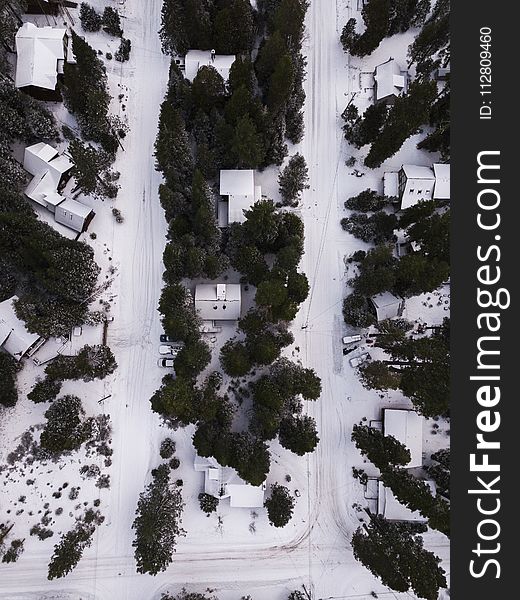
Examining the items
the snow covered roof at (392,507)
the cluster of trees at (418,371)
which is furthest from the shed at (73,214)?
the snow covered roof at (392,507)

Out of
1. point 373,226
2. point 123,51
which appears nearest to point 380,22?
point 373,226

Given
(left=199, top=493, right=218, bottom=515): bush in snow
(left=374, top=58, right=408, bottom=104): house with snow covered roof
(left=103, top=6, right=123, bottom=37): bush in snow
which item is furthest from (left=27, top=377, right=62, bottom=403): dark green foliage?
(left=374, top=58, right=408, bottom=104): house with snow covered roof

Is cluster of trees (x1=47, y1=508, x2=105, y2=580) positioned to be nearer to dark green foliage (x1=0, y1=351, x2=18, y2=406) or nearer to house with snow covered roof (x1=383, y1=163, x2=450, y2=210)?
dark green foliage (x1=0, y1=351, x2=18, y2=406)

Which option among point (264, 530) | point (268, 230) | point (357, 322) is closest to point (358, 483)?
point (264, 530)

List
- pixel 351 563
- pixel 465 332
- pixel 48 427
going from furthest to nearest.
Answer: pixel 351 563 → pixel 48 427 → pixel 465 332

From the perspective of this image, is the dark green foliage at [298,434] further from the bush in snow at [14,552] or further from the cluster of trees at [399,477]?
the bush in snow at [14,552]

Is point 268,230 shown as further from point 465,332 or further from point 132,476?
point 132,476
